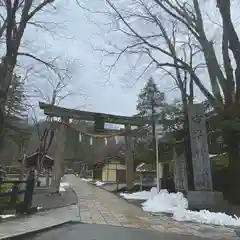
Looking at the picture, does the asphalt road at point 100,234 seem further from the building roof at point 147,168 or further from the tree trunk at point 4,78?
the building roof at point 147,168

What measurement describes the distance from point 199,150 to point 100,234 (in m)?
6.83

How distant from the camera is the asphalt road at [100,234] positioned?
27.2ft

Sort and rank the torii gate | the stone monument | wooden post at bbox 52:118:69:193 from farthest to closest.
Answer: wooden post at bbox 52:118:69:193 → the torii gate → the stone monument

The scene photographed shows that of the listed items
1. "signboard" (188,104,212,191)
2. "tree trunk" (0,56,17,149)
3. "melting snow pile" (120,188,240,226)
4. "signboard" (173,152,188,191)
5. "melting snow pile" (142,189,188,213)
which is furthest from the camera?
"signboard" (173,152,188,191)

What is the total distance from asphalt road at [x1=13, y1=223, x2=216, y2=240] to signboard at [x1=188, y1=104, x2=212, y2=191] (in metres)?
4.88

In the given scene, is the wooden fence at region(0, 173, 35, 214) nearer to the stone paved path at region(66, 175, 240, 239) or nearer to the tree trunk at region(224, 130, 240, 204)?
the stone paved path at region(66, 175, 240, 239)

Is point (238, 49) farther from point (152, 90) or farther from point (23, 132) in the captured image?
point (152, 90)

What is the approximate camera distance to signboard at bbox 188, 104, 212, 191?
13.6 m

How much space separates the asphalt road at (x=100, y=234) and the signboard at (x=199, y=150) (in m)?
4.88

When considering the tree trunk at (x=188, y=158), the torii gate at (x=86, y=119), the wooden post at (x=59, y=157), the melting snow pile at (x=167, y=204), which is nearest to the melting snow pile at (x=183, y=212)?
the melting snow pile at (x=167, y=204)

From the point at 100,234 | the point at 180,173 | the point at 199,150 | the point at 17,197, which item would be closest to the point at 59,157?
the point at 180,173

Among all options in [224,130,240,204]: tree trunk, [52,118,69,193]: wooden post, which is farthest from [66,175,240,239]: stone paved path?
[52,118,69,193]: wooden post

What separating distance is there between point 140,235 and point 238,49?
10850mm

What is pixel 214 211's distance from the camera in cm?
1277
